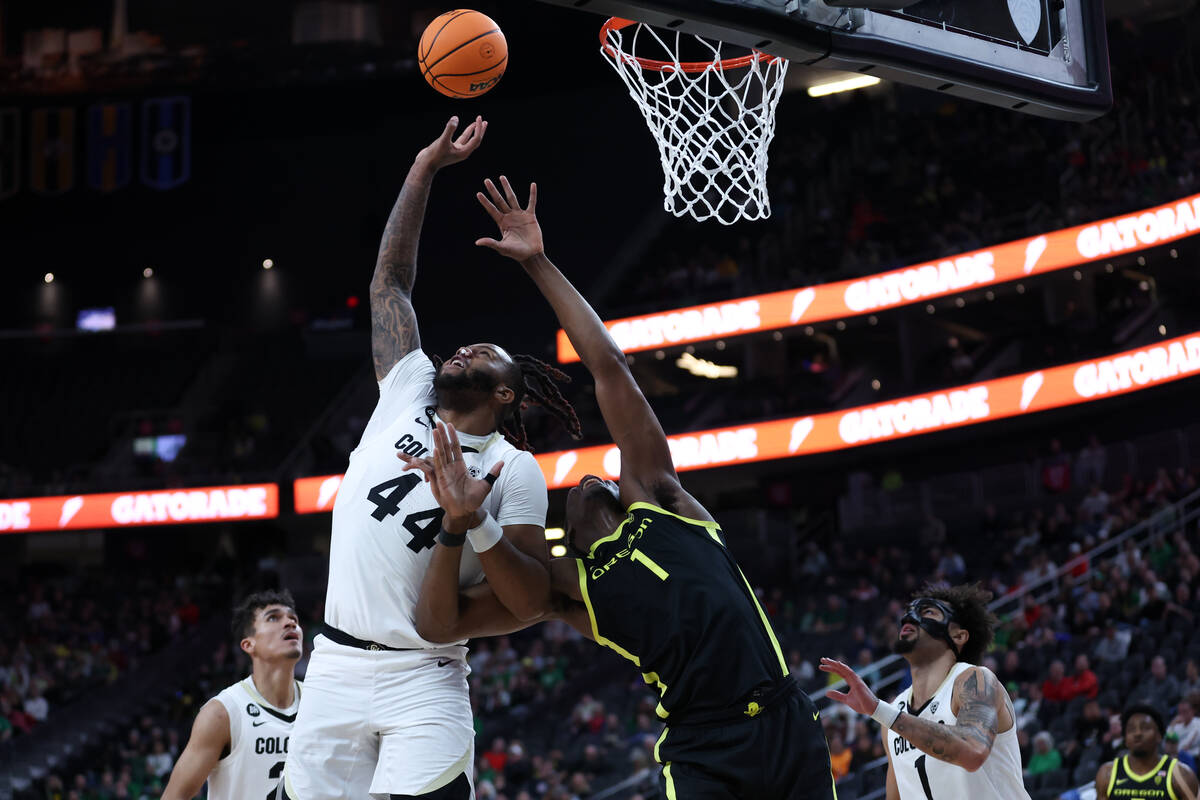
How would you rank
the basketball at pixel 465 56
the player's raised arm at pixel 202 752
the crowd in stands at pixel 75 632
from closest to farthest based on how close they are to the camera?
the player's raised arm at pixel 202 752, the basketball at pixel 465 56, the crowd in stands at pixel 75 632

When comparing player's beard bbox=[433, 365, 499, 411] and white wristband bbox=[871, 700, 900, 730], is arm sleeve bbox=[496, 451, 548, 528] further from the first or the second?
white wristband bbox=[871, 700, 900, 730]

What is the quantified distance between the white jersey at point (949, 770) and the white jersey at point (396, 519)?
1.90 metres

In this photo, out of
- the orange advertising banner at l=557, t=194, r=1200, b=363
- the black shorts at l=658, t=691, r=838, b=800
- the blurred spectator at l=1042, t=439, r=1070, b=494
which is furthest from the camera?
the blurred spectator at l=1042, t=439, r=1070, b=494

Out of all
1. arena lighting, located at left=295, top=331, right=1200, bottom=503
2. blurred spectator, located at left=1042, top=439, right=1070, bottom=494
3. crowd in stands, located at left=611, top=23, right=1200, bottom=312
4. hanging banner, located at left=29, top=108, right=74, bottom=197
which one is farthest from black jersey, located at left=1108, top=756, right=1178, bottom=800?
hanging banner, located at left=29, top=108, right=74, bottom=197

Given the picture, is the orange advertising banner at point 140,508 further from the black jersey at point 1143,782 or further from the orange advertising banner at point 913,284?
the black jersey at point 1143,782

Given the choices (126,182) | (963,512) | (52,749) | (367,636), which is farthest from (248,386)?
(367,636)

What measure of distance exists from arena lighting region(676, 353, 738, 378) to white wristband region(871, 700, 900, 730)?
1964 cm

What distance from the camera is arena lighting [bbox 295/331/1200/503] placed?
18266mm

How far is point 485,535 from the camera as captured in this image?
4.09 m

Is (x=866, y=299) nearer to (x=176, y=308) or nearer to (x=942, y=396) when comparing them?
(x=942, y=396)

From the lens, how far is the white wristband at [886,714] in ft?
15.7

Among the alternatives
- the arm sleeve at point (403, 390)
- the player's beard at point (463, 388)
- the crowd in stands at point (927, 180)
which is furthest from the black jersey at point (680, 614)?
the crowd in stands at point (927, 180)

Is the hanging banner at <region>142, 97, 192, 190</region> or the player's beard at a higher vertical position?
the hanging banner at <region>142, 97, 192, 190</region>

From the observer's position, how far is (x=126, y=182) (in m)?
29.9
